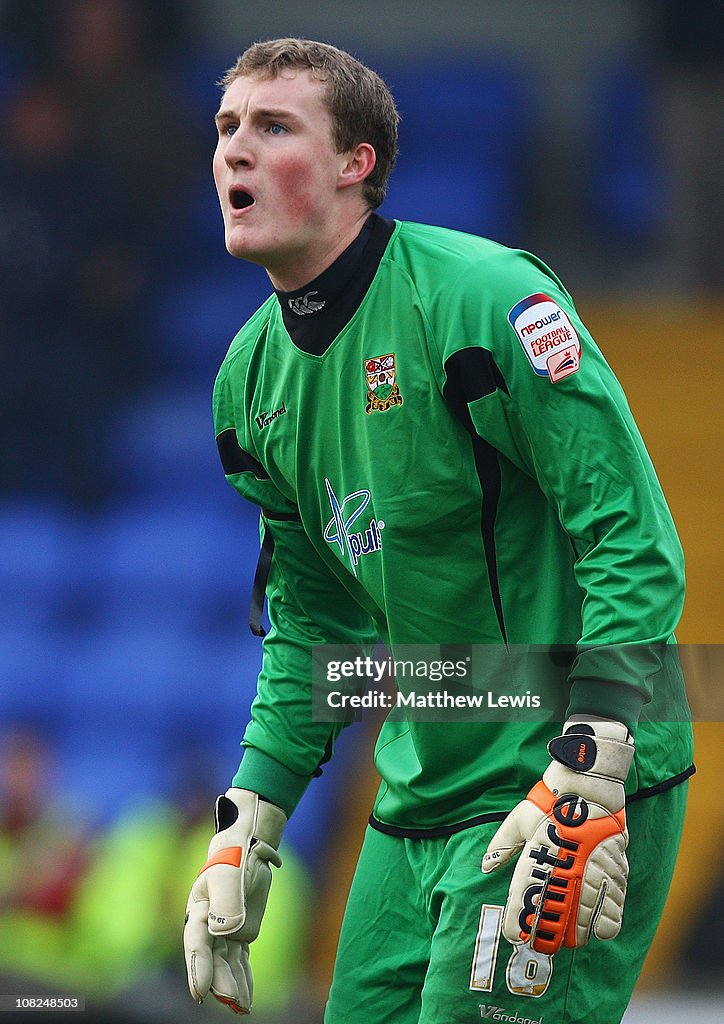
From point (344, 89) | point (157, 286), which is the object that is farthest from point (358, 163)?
point (157, 286)

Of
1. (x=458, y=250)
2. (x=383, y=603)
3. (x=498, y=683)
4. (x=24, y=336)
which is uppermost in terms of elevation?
(x=24, y=336)

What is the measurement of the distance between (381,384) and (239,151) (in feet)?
1.35

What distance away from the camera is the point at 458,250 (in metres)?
2.07

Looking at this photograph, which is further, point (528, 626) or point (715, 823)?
point (715, 823)

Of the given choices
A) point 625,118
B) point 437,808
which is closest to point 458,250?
point 437,808

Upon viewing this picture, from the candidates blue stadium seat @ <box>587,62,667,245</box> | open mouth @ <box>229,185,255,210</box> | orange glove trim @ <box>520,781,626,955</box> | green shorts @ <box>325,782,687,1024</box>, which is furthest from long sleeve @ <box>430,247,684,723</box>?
blue stadium seat @ <box>587,62,667,245</box>

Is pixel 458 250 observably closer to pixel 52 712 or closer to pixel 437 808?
pixel 437 808

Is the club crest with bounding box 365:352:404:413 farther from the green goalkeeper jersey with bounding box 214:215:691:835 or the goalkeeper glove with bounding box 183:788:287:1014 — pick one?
the goalkeeper glove with bounding box 183:788:287:1014

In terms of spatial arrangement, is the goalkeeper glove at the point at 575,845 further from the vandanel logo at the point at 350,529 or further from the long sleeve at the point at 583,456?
the vandanel logo at the point at 350,529

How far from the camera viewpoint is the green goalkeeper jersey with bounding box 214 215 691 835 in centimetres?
185

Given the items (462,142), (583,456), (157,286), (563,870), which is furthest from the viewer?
(462,142)

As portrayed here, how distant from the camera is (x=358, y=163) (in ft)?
7.36

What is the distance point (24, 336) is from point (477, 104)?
2593 mm

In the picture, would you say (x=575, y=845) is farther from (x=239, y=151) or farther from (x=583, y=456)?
(x=239, y=151)
